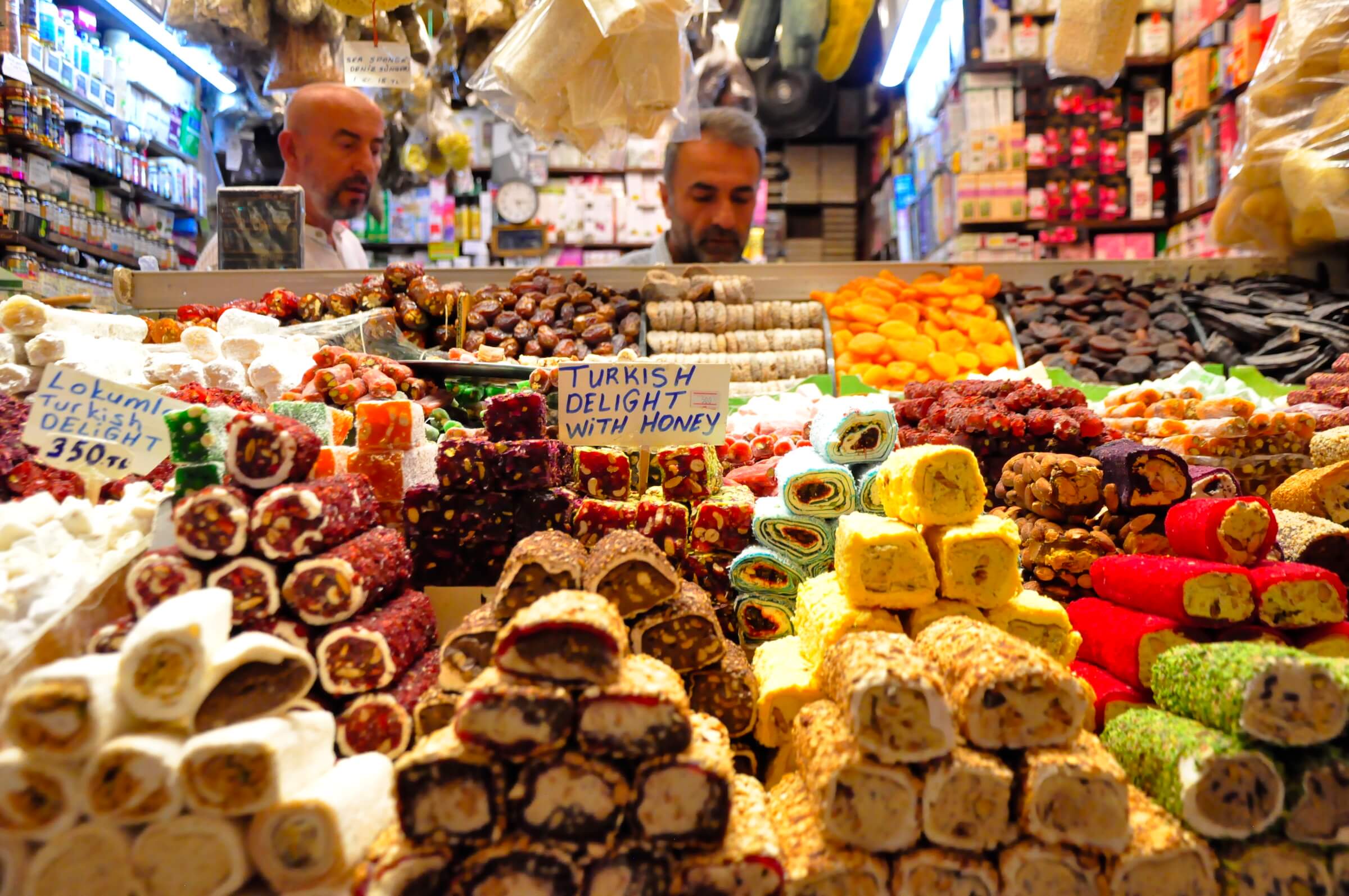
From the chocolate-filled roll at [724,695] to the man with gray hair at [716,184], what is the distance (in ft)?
15.0

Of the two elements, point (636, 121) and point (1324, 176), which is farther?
point (1324, 176)

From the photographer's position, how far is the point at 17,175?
5.87 m

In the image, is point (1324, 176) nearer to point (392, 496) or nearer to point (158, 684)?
point (392, 496)

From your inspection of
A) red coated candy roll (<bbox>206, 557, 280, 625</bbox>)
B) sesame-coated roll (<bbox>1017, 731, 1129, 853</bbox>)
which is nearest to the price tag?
red coated candy roll (<bbox>206, 557, 280, 625</bbox>)

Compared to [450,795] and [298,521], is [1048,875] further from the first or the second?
[298,521]

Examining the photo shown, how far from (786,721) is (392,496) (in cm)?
91

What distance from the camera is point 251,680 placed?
1074 millimetres

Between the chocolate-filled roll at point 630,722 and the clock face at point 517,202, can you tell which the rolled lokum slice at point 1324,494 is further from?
the clock face at point 517,202

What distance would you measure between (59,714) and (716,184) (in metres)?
5.22

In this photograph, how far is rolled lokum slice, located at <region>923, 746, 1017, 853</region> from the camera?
1.03 metres

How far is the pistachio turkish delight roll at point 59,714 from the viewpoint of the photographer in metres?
0.94

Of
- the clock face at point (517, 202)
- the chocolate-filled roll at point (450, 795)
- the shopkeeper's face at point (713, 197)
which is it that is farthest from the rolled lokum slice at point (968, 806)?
the clock face at point (517, 202)

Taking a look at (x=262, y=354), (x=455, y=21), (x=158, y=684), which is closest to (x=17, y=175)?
(x=455, y=21)

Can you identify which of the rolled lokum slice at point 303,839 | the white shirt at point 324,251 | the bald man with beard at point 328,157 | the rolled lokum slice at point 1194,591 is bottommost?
the rolled lokum slice at point 303,839
